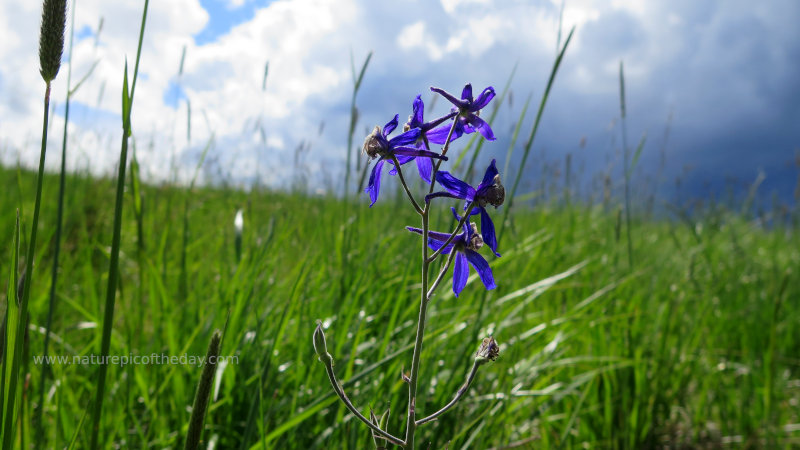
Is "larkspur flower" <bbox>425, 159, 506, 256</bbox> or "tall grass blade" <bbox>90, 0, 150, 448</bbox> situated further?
"larkspur flower" <bbox>425, 159, 506, 256</bbox>

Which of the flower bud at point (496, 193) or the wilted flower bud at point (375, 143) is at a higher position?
the wilted flower bud at point (375, 143)

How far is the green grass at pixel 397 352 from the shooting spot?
1.80 metres

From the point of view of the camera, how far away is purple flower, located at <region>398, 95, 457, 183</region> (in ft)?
3.56

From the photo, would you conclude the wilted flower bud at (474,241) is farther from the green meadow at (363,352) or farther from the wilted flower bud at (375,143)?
the green meadow at (363,352)

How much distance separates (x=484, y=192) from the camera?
101 centimetres

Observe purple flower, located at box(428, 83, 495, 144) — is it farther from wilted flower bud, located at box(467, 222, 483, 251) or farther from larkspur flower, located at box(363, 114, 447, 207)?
wilted flower bud, located at box(467, 222, 483, 251)

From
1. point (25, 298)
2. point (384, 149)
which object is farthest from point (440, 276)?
point (25, 298)

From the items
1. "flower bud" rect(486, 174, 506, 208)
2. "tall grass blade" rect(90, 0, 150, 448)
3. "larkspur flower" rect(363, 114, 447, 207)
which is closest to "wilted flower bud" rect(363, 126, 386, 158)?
"larkspur flower" rect(363, 114, 447, 207)

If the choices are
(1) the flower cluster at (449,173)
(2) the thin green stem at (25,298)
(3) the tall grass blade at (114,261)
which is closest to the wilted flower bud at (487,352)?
(1) the flower cluster at (449,173)

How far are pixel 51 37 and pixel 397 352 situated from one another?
3.58 ft

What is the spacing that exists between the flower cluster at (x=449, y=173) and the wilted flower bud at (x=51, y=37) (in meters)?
0.54

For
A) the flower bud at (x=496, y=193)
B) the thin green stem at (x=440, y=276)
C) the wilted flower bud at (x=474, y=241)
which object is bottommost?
the thin green stem at (x=440, y=276)

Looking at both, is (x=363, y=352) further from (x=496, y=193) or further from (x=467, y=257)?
(x=496, y=193)

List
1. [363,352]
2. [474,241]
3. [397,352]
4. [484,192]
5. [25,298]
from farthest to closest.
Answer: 1. [363,352]
2. [397,352]
3. [474,241]
4. [484,192]
5. [25,298]
